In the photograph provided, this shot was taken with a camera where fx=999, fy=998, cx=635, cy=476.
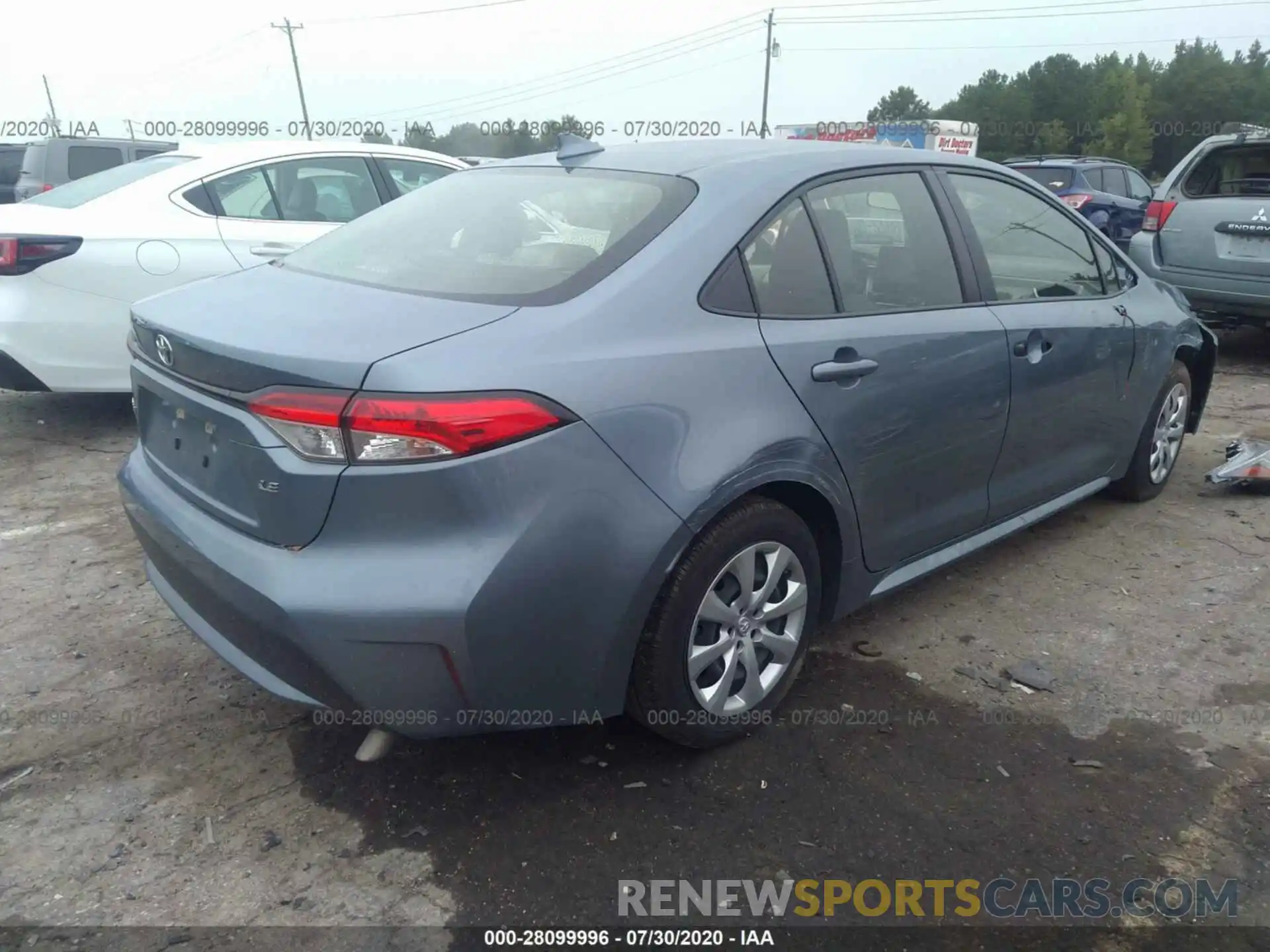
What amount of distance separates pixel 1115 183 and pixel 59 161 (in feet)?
46.7

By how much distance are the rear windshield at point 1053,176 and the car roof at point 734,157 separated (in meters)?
11.7

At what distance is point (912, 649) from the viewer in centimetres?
339

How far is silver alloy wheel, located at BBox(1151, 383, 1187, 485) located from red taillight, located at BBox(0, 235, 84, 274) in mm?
5293

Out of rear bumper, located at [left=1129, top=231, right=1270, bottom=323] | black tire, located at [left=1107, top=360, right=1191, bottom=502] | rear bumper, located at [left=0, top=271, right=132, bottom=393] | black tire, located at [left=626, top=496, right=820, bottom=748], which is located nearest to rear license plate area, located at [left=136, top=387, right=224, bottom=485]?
black tire, located at [left=626, top=496, right=820, bottom=748]

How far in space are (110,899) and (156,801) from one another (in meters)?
0.35

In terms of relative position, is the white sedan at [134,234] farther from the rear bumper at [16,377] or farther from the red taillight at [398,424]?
the red taillight at [398,424]

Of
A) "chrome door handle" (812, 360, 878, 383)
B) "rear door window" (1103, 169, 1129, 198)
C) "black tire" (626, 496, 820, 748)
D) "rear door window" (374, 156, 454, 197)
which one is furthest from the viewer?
"rear door window" (1103, 169, 1129, 198)

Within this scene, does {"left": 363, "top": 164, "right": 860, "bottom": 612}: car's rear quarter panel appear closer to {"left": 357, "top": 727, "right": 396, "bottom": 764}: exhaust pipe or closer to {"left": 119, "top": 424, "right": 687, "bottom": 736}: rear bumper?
{"left": 119, "top": 424, "right": 687, "bottom": 736}: rear bumper

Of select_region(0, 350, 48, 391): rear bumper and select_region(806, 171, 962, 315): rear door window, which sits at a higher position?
select_region(806, 171, 962, 315): rear door window

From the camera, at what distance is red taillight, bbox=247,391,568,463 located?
2043 millimetres

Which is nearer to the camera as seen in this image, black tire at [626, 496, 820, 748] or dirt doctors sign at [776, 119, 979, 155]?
black tire at [626, 496, 820, 748]

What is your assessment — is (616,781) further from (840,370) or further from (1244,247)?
(1244,247)

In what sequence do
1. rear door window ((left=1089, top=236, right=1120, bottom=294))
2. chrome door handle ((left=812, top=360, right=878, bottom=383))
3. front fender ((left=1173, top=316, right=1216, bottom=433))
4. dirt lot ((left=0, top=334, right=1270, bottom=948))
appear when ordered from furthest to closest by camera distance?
1. front fender ((left=1173, top=316, right=1216, bottom=433))
2. rear door window ((left=1089, top=236, right=1120, bottom=294))
3. chrome door handle ((left=812, top=360, right=878, bottom=383))
4. dirt lot ((left=0, top=334, right=1270, bottom=948))

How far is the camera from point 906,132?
112 feet
